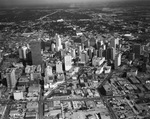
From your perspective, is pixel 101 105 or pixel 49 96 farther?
pixel 49 96

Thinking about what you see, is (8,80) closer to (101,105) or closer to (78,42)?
(101,105)

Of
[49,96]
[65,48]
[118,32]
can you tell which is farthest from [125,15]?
[49,96]

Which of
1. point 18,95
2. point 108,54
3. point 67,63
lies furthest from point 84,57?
point 18,95

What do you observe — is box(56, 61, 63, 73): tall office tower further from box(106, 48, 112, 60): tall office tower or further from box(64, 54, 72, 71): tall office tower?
box(106, 48, 112, 60): tall office tower

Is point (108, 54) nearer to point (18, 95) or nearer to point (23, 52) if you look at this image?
point (23, 52)

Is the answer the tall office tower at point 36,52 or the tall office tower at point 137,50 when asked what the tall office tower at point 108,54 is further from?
the tall office tower at point 36,52

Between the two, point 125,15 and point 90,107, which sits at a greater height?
point 125,15

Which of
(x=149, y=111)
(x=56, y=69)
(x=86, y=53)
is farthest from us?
(x=86, y=53)

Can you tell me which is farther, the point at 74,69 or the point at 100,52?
the point at 100,52

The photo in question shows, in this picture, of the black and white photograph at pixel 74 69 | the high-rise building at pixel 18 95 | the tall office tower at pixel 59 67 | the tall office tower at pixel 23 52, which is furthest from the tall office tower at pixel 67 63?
the high-rise building at pixel 18 95
